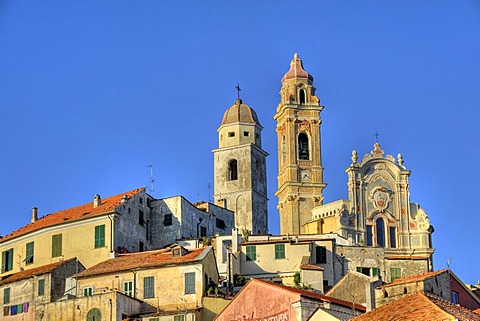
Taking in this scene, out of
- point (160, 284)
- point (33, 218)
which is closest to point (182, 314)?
point (160, 284)

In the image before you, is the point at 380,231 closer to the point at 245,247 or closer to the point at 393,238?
the point at 393,238

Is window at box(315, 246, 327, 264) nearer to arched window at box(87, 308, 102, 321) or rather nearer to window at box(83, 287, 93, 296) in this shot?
window at box(83, 287, 93, 296)

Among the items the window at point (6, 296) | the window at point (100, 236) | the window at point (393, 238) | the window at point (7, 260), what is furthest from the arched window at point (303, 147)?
the window at point (6, 296)

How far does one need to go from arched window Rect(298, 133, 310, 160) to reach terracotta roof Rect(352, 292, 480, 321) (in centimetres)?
5522

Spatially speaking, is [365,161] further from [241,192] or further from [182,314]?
[182,314]

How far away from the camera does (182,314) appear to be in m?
66.0

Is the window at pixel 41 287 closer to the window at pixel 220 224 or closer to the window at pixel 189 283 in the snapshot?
the window at pixel 189 283

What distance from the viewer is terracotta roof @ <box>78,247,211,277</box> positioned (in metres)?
69.3

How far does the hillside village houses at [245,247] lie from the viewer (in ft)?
209

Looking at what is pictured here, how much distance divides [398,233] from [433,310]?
50.0 metres

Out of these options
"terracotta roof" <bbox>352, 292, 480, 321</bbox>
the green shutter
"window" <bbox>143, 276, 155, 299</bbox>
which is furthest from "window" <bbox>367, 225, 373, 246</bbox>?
"terracotta roof" <bbox>352, 292, 480, 321</bbox>

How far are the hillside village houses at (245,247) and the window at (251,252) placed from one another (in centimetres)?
8

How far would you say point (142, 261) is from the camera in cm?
7088

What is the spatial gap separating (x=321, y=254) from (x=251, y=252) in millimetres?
4451
